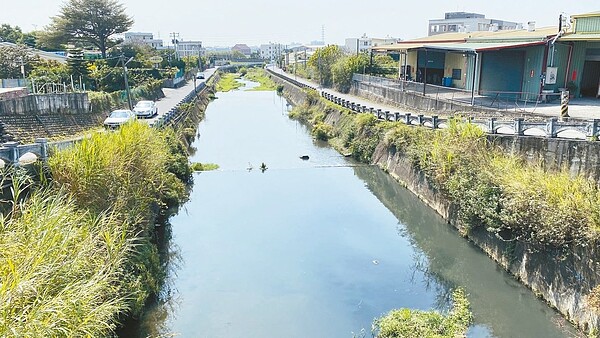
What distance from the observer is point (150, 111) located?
31.6 m

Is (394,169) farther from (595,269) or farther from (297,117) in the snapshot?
Result: (297,117)

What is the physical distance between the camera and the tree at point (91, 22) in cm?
4806

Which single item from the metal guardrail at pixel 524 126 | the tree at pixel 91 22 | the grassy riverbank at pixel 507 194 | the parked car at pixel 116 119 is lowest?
the grassy riverbank at pixel 507 194

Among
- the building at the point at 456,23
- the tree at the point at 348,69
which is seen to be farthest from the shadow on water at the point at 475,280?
the building at the point at 456,23

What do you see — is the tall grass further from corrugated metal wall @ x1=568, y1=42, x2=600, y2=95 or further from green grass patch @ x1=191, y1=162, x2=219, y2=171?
corrugated metal wall @ x1=568, y1=42, x2=600, y2=95

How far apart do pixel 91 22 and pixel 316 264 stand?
44.1 metres

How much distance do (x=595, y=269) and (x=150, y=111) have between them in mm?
27302

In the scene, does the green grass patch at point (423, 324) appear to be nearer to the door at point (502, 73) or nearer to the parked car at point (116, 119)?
the door at point (502, 73)

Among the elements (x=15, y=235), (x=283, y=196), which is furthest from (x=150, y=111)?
(x=15, y=235)

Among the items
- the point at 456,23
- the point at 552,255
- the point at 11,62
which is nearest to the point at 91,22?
the point at 11,62

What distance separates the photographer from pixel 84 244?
922 cm

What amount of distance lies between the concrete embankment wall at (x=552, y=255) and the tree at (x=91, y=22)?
41.3 metres

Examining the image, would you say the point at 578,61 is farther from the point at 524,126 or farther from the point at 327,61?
the point at 327,61

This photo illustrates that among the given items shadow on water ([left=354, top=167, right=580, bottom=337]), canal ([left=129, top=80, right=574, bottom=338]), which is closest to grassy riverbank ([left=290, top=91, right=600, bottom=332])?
shadow on water ([left=354, top=167, right=580, bottom=337])
